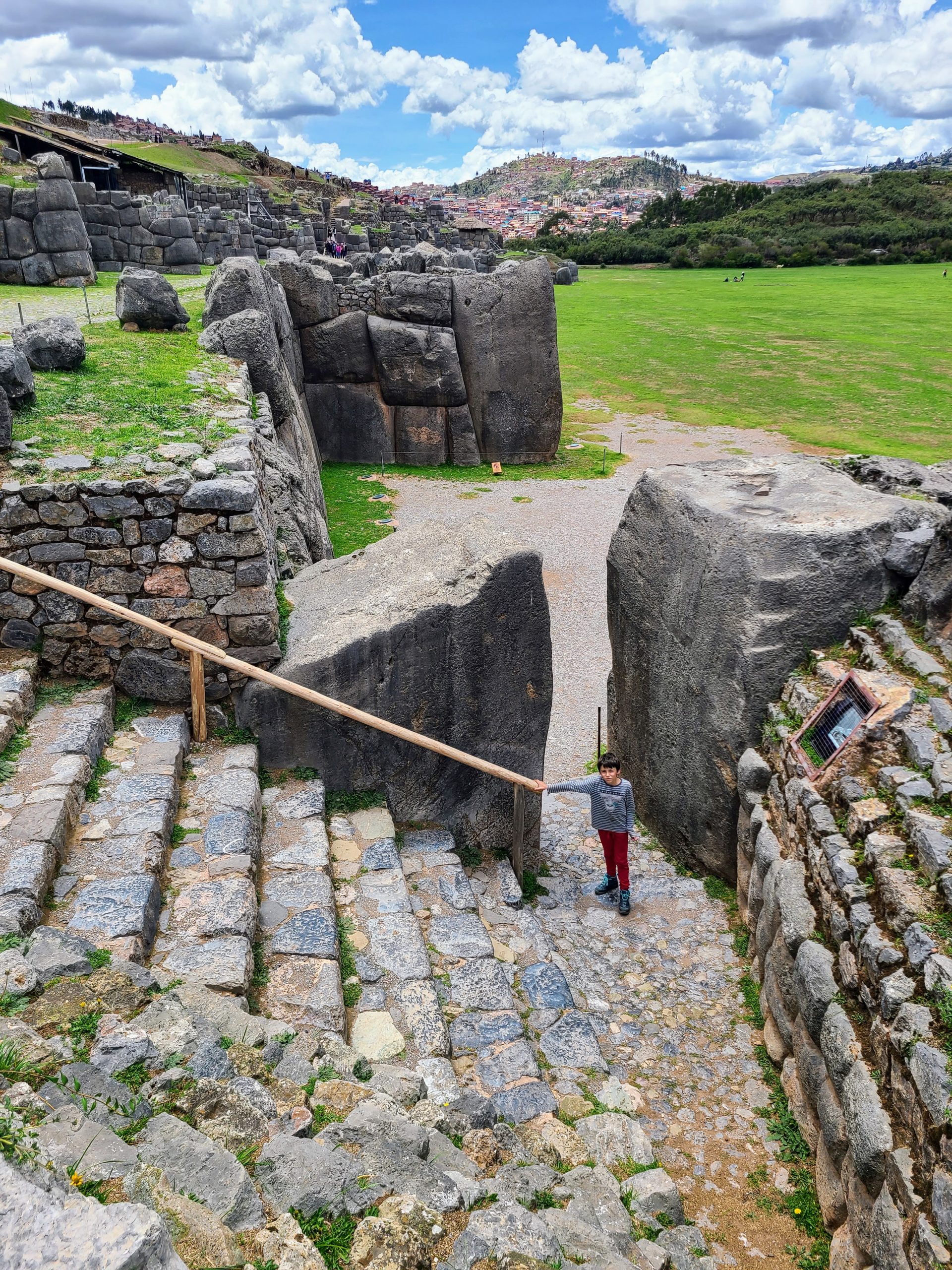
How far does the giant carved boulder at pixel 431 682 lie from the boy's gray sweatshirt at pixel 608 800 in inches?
25.3

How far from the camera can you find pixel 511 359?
21500 millimetres

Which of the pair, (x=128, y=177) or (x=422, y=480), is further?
(x=128, y=177)

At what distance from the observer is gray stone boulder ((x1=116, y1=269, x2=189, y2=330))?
1481cm

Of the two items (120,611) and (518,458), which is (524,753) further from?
(518,458)

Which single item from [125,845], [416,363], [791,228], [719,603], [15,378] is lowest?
[125,845]

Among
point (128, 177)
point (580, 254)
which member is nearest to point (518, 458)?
point (128, 177)

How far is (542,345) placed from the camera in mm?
21453

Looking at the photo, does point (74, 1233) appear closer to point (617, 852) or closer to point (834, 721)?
point (834, 721)

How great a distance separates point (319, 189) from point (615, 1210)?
7277 centimetres

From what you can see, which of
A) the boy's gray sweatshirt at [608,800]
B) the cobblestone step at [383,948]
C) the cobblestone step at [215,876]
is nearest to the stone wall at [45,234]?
the cobblestone step at [215,876]

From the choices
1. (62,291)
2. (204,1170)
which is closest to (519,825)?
(204,1170)

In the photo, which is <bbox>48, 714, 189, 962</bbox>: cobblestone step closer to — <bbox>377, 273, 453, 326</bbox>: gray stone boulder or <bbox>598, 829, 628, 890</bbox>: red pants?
<bbox>598, 829, 628, 890</bbox>: red pants

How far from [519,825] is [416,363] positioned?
1573 cm

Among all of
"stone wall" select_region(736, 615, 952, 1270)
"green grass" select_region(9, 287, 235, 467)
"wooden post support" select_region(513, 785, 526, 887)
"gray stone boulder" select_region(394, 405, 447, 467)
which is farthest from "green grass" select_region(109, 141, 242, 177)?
"stone wall" select_region(736, 615, 952, 1270)
